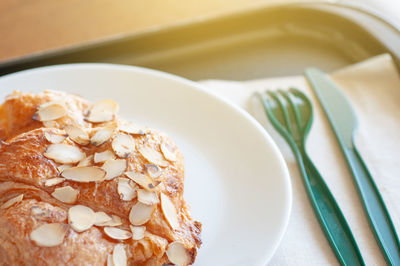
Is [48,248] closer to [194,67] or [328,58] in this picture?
[194,67]

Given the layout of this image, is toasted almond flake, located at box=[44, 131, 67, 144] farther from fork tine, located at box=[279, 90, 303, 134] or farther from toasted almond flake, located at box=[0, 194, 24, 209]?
fork tine, located at box=[279, 90, 303, 134]

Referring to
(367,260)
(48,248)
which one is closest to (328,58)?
(367,260)

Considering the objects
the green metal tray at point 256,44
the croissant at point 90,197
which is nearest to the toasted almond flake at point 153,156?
the croissant at point 90,197

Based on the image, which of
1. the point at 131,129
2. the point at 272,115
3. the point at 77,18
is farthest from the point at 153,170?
the point at 77,18

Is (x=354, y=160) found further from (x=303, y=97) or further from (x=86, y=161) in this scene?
(x=86, y=161)

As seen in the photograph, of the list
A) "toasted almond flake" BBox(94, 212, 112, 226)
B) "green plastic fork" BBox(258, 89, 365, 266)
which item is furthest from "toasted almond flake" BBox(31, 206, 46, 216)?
"green plastic fork" BBox(258, 89, 365, 266)
